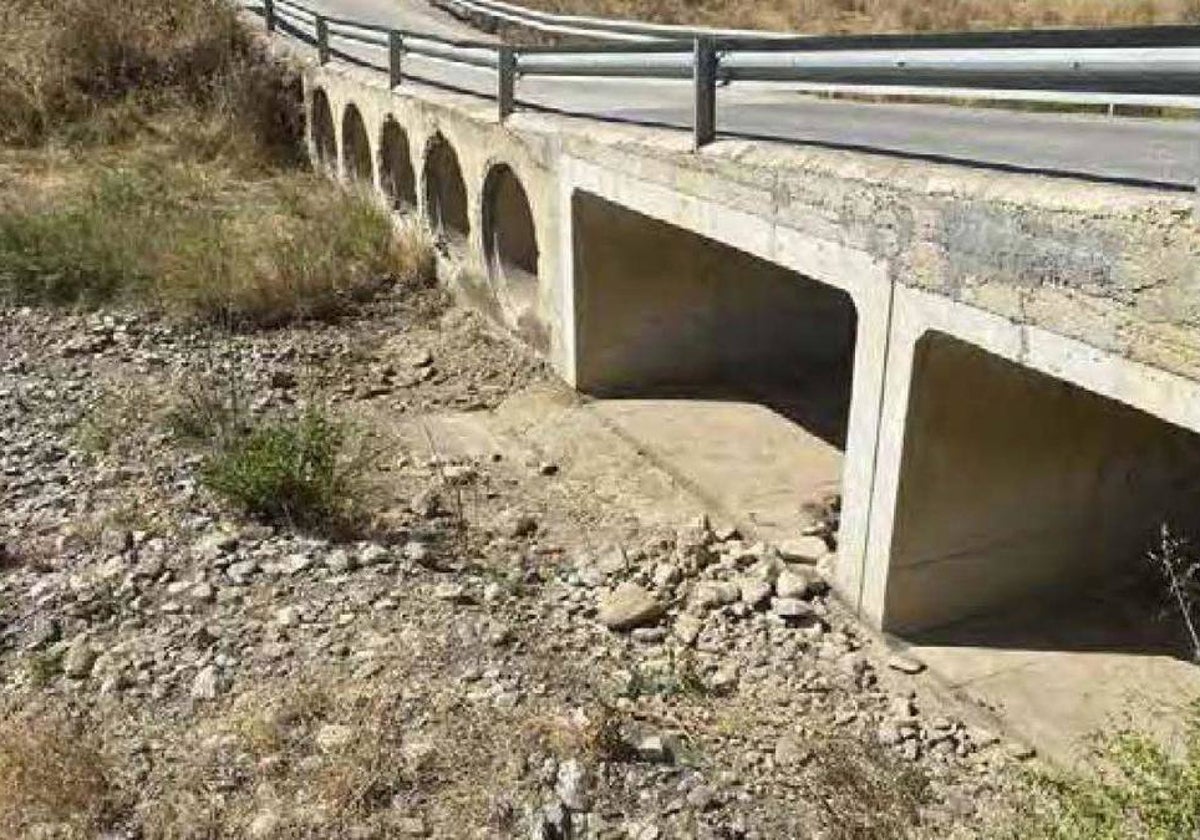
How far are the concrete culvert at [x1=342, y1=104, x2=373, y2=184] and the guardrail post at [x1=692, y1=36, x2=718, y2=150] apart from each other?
919cm

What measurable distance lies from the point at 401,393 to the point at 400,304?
2.33 meters

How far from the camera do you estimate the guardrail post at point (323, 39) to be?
17.6m

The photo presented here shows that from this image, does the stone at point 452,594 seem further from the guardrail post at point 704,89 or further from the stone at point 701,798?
the guardrail post at point 704,89

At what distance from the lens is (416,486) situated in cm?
937

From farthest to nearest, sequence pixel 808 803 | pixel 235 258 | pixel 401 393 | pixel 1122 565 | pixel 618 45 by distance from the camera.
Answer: pixel 235 258 < pixel 401 393 < pixel 618 45 < pixel 1122 565 < pixel 808 803

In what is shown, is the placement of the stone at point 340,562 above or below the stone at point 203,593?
below

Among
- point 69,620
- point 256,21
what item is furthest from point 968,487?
point 256,21

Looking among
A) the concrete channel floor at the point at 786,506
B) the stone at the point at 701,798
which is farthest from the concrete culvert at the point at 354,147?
the stone at the point at 701,798

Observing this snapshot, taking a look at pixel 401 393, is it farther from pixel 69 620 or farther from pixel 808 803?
pixel 808 803

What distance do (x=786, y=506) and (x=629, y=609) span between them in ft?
7.14

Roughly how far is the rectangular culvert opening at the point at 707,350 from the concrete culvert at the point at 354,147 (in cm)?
683

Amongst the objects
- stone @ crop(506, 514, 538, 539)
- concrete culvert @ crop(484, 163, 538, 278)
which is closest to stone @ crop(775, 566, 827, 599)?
stone @ crop(506, 514, 538, 539)

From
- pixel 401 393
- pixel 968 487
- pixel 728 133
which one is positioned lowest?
pixel 401 393

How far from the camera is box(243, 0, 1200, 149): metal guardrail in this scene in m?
4.93
